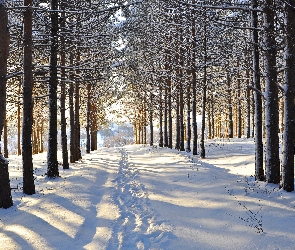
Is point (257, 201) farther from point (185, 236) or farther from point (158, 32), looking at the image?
point (158, 32)

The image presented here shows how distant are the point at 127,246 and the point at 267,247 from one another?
2.19 m

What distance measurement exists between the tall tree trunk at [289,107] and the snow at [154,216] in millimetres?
480

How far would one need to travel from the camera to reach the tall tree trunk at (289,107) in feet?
21.7

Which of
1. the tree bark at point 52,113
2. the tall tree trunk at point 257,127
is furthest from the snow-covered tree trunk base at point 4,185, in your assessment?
the tall tree trunk at point 257,127

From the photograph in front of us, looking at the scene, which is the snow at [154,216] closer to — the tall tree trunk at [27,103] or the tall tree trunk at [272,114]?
the tall tree trunk at [272,114]

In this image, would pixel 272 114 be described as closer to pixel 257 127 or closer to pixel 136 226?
pixel 257 127

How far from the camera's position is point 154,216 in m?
6.13

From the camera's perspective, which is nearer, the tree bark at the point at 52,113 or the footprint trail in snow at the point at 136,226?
the footprint trail in snow at the point at 136,226

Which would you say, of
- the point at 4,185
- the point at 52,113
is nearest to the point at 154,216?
the point at 4,185

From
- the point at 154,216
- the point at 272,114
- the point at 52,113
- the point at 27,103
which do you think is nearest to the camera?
the point at 154,216

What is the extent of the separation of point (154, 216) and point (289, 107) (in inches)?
158

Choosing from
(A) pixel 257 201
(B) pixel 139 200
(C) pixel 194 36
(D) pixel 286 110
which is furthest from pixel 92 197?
(C) pixel 194 36

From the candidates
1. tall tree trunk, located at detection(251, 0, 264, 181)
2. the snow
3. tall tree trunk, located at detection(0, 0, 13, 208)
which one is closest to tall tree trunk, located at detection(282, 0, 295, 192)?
the snow

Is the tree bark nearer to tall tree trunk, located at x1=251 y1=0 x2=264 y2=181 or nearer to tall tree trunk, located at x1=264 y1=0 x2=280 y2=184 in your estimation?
tall tree trunk, located at x1=251 y1=0 x2=264 y2=181
